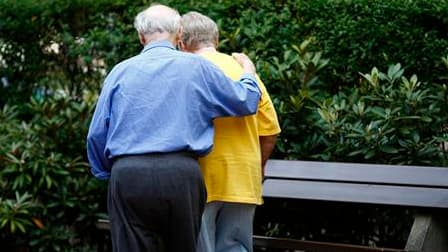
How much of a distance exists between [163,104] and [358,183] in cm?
184

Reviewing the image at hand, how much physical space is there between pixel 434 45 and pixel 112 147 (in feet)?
Result: 9.09

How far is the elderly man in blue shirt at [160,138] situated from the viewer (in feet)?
13.9

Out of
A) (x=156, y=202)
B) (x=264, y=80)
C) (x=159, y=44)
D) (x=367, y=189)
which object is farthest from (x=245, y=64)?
(x=264, y=80)

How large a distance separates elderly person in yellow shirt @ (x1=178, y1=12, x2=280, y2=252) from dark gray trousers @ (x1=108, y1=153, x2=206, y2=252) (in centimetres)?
32

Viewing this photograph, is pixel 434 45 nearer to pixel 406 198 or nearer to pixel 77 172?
pixel 406 198

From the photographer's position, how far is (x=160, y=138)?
4.24 metres

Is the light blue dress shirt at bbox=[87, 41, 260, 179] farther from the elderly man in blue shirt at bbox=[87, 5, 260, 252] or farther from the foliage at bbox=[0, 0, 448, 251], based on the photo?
the foliage at bbox=[0, 0, 448, 251]

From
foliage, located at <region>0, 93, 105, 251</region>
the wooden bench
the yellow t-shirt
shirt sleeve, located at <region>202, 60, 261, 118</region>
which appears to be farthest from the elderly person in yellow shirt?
foliage, located at <region>0, 93, 105, 251</region>

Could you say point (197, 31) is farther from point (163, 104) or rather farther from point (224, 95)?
point (163, 104)

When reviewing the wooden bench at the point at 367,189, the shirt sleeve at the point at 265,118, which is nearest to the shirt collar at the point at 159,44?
the shirt sleeve at the point at 265,118

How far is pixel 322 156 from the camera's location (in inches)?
237

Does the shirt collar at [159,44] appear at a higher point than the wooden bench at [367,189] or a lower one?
higher

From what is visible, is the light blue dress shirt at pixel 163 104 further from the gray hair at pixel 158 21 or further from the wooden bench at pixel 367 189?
the wooden bench at pixel 367 189

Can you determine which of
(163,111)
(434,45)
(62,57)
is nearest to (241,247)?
(163,111)
